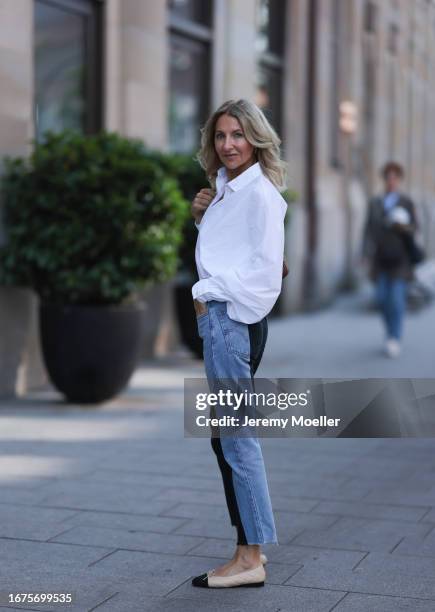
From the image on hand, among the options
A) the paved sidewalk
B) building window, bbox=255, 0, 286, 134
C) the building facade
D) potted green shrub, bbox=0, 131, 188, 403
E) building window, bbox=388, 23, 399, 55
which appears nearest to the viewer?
the paved sidewalk

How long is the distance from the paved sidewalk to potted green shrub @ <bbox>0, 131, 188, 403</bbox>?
16.2 inches

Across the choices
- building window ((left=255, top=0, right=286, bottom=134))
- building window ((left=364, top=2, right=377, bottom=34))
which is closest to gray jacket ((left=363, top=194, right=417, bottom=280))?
building window ((left=255, top=0, right=286, bottom=134))

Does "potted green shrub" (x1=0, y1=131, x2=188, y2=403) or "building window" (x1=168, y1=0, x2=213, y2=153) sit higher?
"building window" (x1=168, y1=0, x2=213, y2=153)

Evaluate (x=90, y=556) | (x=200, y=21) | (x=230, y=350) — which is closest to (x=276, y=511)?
(x=90, y=556)

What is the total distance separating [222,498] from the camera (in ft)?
19.4

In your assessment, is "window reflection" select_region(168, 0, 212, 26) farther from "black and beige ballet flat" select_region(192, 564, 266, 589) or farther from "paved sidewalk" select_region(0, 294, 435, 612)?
"black and beige ballet flat" select_region(192, 564, 266, 589)

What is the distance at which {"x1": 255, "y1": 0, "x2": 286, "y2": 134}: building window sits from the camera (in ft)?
52.2

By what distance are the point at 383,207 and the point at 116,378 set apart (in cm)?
434

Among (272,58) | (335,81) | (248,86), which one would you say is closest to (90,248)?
(248,86)

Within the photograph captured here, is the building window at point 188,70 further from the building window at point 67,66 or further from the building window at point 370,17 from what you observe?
the building window at point 370,17

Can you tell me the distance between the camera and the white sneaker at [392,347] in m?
12.0

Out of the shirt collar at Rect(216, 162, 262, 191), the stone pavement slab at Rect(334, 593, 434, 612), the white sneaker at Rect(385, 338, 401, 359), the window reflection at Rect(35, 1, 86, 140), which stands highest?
the window reflection at Rect(35, 1, 86, 140)

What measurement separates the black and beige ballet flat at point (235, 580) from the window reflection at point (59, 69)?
6.57 m

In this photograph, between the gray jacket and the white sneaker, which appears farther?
the white sneaker
